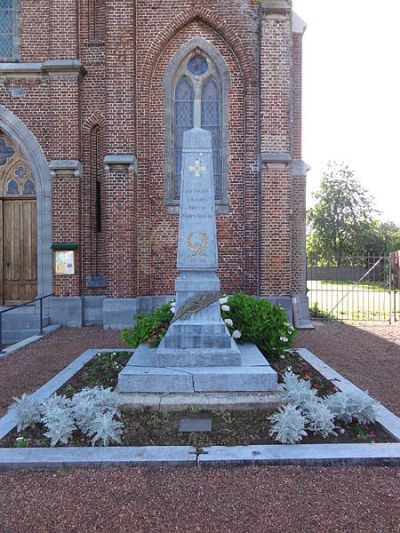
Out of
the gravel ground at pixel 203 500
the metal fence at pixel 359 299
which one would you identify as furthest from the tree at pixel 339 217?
the gravel ground at pixel 203 500

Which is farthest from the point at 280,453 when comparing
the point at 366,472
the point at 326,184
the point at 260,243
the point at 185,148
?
the point at 326,184

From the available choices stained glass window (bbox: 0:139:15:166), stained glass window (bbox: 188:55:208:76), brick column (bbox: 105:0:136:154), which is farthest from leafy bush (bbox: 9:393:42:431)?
stained glass window (bbox: 188:55:208:76)

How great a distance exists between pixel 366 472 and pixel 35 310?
Answer: 9.02 meters

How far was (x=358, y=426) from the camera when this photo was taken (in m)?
4.09

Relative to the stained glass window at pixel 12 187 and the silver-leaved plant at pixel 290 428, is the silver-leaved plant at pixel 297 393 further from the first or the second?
the stained glass window at pixel 12 187

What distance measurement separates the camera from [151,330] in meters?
6.30

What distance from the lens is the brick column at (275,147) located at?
981cm

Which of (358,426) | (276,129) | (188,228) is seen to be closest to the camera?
(358,426)

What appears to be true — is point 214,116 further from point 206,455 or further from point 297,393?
point 206,455

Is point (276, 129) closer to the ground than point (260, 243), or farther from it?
farther from it

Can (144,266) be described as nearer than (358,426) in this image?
No

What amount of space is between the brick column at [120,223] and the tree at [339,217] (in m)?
28.8

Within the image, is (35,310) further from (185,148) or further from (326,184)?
(326,184)

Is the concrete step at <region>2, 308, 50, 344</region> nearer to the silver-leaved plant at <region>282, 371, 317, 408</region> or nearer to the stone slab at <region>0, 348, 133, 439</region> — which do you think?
the stone slab at <region>0, 348, 133, 439</region>
